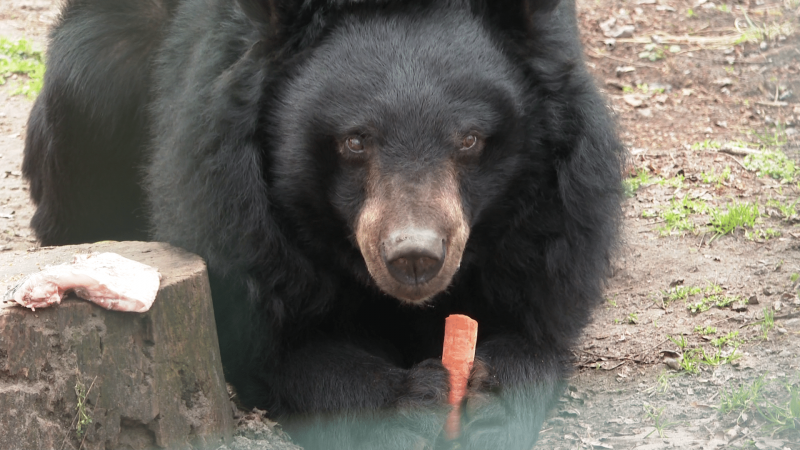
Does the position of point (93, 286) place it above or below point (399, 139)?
below

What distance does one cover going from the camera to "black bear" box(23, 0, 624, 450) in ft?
10.4

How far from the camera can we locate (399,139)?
3139 millimetres

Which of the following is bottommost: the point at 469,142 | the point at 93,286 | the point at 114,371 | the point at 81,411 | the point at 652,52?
the point at 81,411

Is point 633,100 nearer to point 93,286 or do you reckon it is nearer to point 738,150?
point 738,150

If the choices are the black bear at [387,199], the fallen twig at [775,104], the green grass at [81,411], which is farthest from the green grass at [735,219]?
the green grass at [81,411]

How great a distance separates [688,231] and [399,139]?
2719 mm

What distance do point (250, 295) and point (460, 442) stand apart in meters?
0.99

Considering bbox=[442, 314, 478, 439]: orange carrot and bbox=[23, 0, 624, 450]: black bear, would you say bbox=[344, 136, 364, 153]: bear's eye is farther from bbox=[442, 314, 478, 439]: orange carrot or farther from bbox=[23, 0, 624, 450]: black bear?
bbox=[442, 314, 478, 439]: orange carrot

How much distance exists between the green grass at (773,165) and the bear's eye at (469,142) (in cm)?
314

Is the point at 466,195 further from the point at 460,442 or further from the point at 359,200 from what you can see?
the point at 460,442

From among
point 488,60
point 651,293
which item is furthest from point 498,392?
point 651,293

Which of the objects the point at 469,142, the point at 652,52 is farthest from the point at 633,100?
the point at 469,142

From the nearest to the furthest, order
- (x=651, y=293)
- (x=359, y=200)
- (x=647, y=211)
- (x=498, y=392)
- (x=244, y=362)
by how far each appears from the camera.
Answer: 1. (x=359, y=200)
2. (x=498, y=392)
3. (x=244, y=362)
4. (x=651, y=293)
5. (x=647, y=211)

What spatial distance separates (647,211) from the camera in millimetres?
5570
